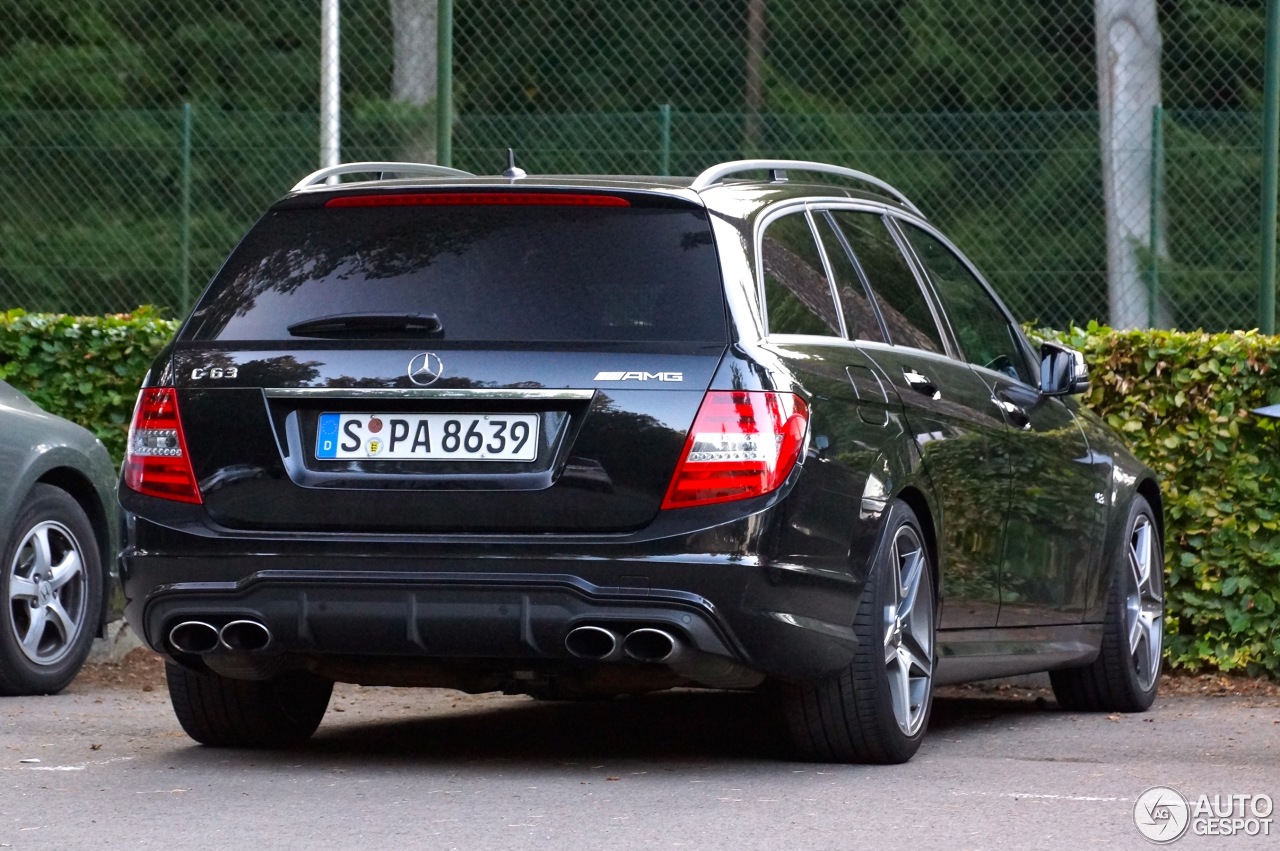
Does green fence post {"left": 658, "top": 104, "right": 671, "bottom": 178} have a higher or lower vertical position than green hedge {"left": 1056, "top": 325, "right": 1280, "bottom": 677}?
higher

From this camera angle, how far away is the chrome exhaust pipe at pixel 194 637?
5.57m

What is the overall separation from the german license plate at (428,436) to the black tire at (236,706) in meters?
0.83

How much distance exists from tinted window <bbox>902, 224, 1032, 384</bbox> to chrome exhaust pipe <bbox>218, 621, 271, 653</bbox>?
246cm

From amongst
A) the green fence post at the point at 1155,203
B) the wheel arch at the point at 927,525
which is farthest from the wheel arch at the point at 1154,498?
the green fence post at the point at 1155,203

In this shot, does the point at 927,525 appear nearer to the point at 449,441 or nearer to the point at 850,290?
the point at 850,290

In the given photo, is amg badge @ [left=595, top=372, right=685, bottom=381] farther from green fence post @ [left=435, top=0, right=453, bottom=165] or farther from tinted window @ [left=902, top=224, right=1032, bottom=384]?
green fence post @ [left=435, top=0, right=453, bottom=165]

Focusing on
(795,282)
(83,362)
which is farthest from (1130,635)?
(83,362)

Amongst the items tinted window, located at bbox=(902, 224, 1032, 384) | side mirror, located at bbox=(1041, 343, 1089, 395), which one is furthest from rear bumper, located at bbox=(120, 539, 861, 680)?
side mirror, located at bbox=(1041, 343, 1089, 395)

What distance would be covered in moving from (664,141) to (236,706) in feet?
24.1

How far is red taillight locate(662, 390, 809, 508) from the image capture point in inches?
209

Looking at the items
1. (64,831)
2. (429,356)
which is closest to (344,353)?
(429,356)

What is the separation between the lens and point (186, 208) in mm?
14688

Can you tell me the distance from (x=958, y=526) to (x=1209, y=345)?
2441 mm

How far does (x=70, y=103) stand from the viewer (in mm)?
20812
